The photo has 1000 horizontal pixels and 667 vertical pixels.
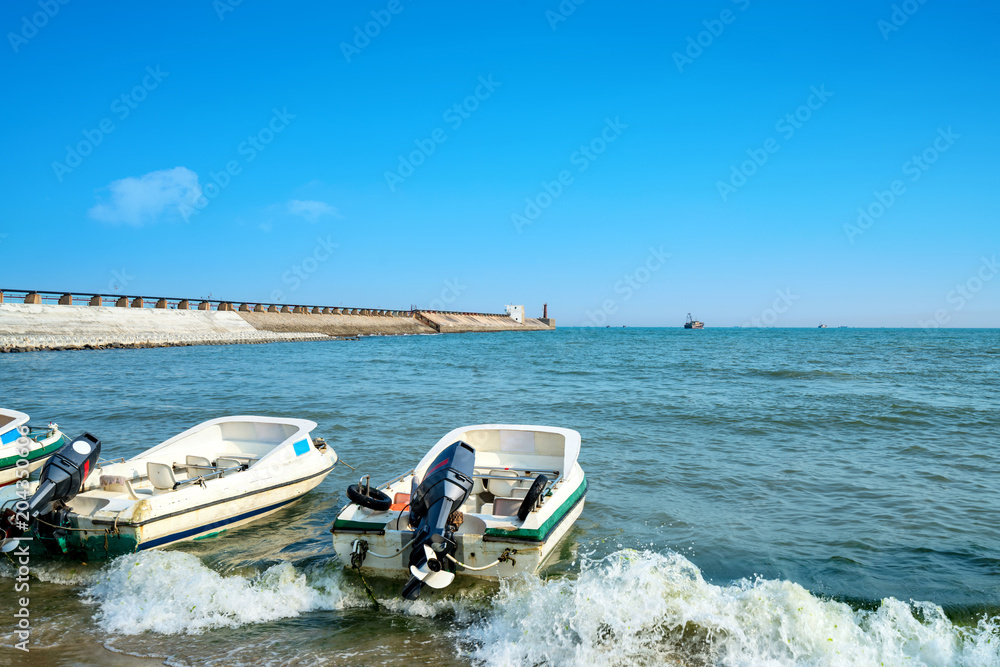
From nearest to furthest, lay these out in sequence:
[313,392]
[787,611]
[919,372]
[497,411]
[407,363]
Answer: [787,611]
[497,411]
[313,392]
[919,372]
[407,363]

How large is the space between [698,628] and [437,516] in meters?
2.44

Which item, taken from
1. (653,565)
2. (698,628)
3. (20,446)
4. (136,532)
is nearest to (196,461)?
(136,532)

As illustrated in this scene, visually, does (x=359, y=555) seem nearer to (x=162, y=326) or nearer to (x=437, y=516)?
(x=437, y=516)

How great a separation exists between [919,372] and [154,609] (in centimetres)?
3292

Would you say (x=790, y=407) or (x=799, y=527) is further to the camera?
(x=790, y=407)

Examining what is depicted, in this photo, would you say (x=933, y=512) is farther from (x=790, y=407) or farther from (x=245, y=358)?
(x=245, y=358)

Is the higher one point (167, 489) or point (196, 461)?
point (196, 461)

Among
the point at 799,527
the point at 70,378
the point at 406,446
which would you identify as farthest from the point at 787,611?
the point at 70,378

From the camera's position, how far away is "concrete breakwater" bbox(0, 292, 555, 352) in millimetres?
38344

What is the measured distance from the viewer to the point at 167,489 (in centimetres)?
739

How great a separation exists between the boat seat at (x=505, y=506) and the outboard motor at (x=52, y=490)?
4.56 m

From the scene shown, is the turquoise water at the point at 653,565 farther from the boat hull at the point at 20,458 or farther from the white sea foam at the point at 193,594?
the boat hull at the point at 20,458

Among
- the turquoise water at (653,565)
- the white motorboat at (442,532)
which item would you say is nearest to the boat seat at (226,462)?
the turquoise water at (653,565)

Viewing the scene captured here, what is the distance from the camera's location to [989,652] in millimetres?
4785
